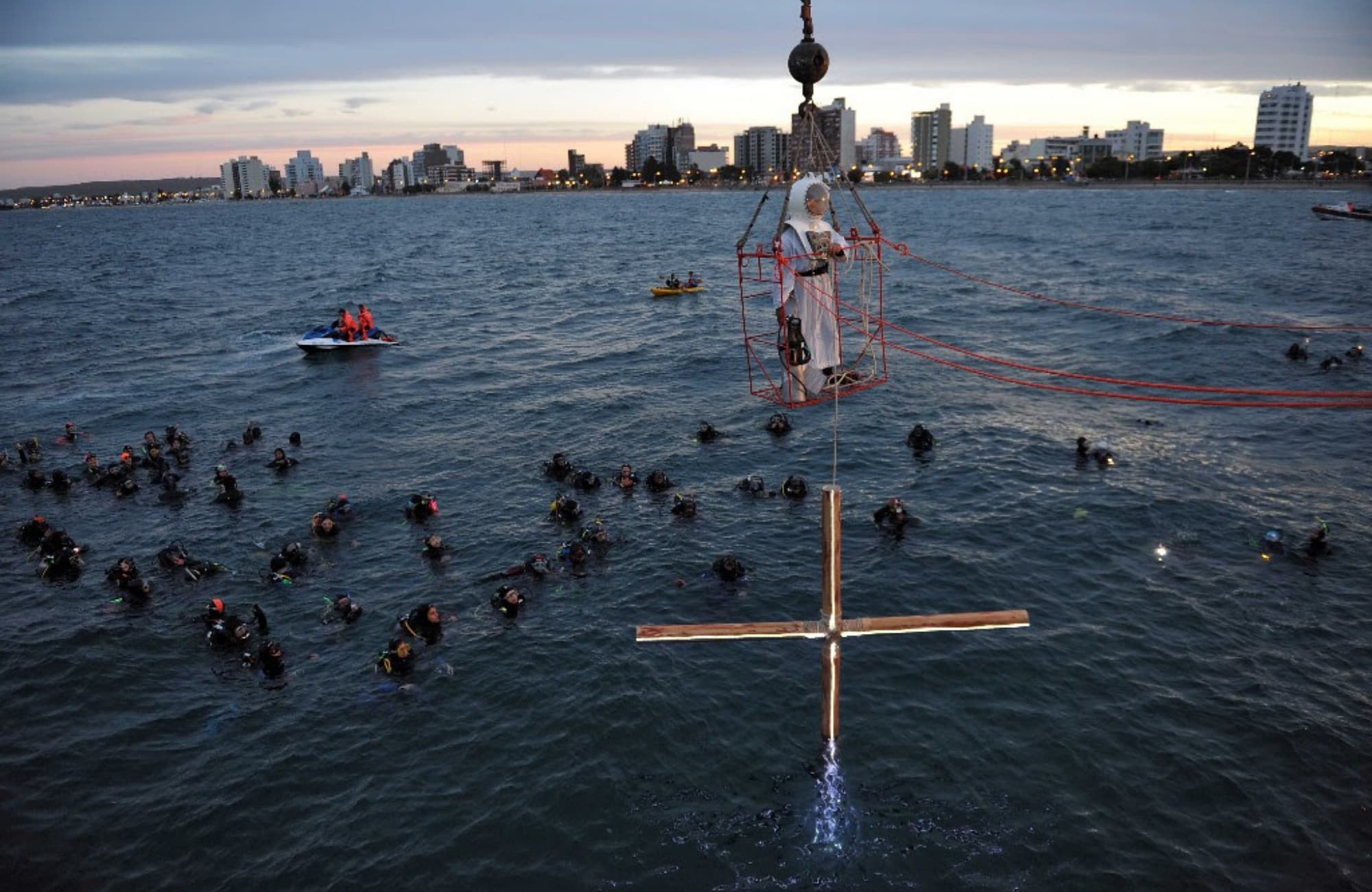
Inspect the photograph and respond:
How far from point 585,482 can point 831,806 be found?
771 inches

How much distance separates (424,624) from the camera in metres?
24.6

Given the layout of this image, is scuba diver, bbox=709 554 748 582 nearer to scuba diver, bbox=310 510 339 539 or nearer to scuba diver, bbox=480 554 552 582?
scuba diver, bbox=480 554 552 582

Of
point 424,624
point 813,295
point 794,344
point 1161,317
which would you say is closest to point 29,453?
point 424,624

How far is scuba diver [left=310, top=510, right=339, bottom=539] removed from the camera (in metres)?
31.7

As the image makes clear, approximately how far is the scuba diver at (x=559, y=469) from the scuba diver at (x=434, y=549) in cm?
714

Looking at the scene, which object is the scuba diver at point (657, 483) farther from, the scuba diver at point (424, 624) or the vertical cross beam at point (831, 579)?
the vertical cross beam at point (831, 579)

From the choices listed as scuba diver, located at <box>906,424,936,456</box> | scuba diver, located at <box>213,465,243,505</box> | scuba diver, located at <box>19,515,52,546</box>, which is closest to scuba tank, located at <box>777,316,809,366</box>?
scuba diver, located at <box>906,424,936,456</box>

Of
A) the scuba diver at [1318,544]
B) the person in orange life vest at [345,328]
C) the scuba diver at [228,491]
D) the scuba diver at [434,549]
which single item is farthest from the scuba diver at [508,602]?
the person in orange life vest at [345,328]

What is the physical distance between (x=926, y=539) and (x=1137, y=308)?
55.1 m

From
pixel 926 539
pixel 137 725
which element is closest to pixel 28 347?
pixel 137 725

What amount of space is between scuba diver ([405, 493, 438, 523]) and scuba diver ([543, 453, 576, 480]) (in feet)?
17.6

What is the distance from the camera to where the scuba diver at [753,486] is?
1387 inches

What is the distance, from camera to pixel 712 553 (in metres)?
30.3

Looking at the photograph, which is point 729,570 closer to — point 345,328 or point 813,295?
point 813,295
